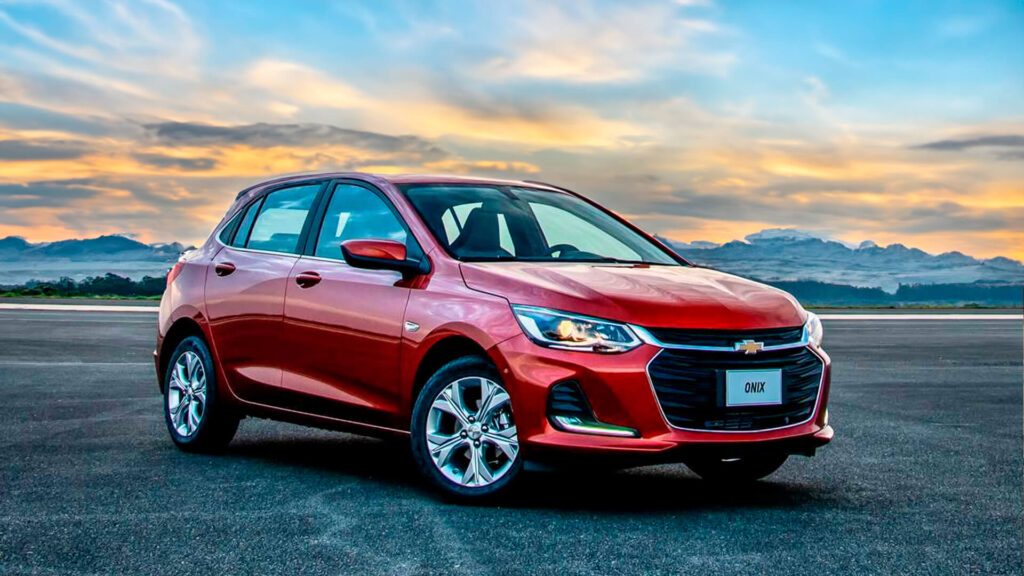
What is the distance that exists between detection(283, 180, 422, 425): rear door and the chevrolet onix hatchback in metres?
0.01

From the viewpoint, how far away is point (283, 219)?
826 cm

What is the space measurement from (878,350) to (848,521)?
650 inches

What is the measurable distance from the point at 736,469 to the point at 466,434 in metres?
1.83

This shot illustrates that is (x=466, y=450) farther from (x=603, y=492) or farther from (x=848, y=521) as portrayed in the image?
(x=848, y=521)

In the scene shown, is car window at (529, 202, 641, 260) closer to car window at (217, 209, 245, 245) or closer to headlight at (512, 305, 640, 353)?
headlight at (512, 305, 640, 353)

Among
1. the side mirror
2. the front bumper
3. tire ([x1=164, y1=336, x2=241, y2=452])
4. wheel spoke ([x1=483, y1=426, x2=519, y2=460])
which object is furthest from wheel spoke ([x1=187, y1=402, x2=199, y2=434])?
the front bumper

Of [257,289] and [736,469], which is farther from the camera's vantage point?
[257,289]

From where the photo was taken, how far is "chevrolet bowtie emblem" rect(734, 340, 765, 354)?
6148 mm

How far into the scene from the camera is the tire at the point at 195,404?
27.6 feet

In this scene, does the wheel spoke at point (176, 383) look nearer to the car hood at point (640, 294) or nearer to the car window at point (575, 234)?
the car window at point (575, 234)

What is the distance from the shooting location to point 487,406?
249 inches

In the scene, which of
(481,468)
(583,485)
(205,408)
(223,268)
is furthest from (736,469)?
(223,268)

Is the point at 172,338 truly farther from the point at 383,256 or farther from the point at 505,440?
the point at 505,440

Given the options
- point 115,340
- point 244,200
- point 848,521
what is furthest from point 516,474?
point 115,340
